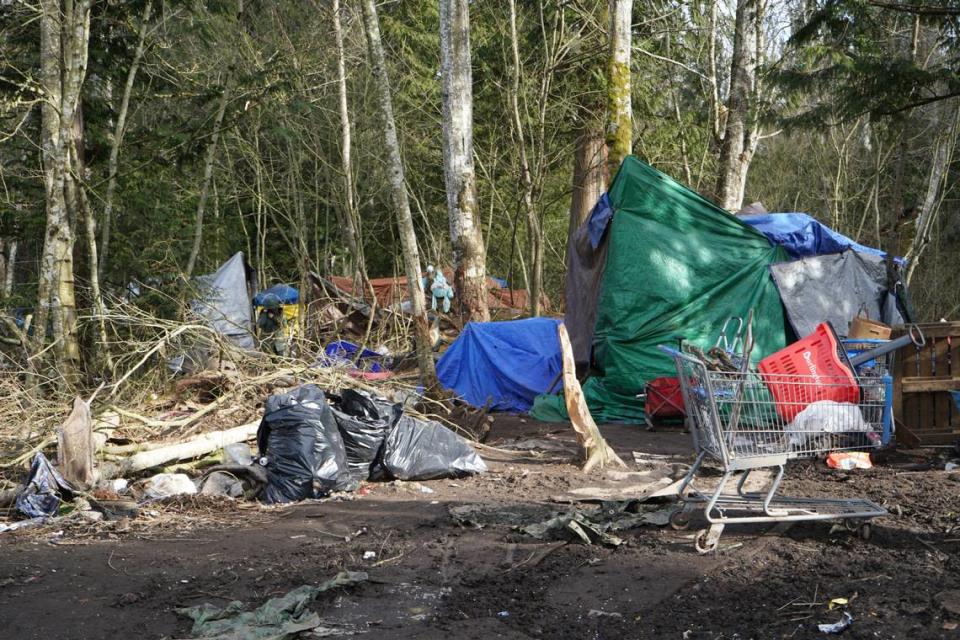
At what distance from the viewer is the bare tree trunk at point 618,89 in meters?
13.2

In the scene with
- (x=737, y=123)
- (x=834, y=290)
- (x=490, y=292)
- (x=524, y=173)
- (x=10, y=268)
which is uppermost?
(x=737, y=123)

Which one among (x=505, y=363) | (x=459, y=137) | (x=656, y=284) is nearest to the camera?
(x=656, y=284)

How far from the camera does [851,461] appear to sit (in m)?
7.36

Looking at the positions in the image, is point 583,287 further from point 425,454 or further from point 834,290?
Answer: point 425,454

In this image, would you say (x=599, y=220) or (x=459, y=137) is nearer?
(x=599, y=220)

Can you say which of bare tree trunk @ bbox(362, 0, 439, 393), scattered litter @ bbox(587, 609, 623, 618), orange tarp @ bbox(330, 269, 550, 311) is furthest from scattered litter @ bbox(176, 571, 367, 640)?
orange tarp @ bbox(330, 269, 550, 311)

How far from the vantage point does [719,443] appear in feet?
16.6

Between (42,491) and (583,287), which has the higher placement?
(583,287)

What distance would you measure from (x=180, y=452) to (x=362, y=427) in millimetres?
1613

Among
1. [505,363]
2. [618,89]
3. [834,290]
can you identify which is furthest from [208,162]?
[834,290]

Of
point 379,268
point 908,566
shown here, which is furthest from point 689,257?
point 379,268

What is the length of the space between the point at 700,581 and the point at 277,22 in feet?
59.8

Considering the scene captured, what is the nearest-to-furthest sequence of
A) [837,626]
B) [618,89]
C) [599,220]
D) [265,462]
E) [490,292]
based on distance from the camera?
Answer: [837,626], [265,462], [599,220], [618,89], [490,292]

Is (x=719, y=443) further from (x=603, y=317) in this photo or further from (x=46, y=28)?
(x=46, y=28)
